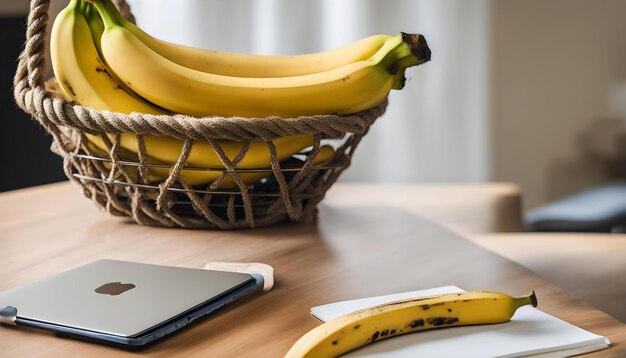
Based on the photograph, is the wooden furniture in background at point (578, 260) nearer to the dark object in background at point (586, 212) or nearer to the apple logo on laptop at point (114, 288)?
the apple logo on laptop at point (114, 288)

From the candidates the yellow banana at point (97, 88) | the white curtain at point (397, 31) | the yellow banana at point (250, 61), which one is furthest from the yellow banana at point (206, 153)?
the white curtain at point (397, 31)

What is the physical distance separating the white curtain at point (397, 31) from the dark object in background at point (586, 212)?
29 cm

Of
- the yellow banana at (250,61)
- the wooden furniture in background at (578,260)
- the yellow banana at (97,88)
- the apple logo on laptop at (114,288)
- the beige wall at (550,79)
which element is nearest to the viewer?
the apple logo on laptop at (114,288)

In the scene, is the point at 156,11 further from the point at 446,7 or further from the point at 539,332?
the point at 539,332

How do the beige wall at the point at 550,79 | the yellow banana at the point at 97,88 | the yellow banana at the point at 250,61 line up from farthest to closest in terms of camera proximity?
1. the beige wall at the point at 550,79
2. the yellow banana at the point at 250,61
3. the yellow banana at the point at 97,88

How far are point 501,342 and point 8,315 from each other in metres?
0.40

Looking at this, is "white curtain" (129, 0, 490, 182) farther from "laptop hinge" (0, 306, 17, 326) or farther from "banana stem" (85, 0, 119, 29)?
"laptop hinge" (0, 306, 17, 326)

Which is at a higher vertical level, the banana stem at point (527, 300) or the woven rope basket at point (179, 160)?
the woven rope basket at point (179, 160)

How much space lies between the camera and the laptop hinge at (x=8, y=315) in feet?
1.97

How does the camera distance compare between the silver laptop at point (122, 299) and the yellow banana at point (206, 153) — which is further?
the yellow banana at point (206, 153)

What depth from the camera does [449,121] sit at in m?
2.37

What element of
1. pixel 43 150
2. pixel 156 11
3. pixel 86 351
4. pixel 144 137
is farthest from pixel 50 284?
pixel 156 11

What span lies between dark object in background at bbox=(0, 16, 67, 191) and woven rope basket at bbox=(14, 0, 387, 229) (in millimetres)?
1142

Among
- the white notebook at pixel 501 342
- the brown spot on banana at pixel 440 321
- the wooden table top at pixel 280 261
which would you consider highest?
the brown spot on banana at pixel 440 321
